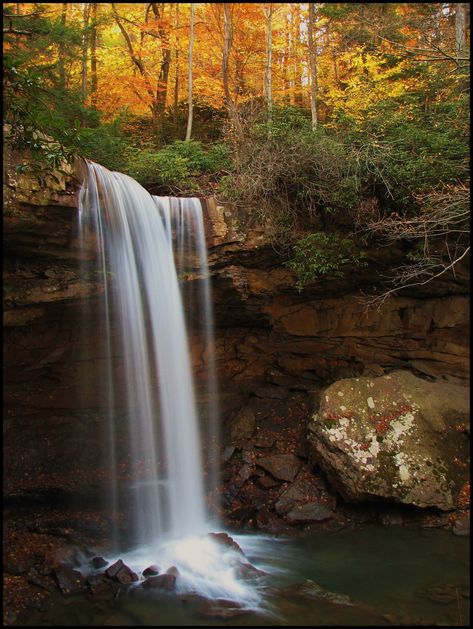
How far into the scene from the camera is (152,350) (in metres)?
8.02

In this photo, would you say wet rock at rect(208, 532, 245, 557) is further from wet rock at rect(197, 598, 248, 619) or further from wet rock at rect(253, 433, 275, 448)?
wet rock at rect(253, 433, 275, 448)

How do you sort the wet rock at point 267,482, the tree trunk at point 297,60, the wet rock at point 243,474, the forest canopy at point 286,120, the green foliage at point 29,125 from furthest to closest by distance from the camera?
the tree trunk at point 297,60
the wet rock at point 243,474
the wet rock at point 267,482
the forest canopy at point 286,120
the green foliage at point 29,125

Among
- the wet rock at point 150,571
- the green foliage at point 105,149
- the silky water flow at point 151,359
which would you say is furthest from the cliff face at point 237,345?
the green foliage at point 105,149

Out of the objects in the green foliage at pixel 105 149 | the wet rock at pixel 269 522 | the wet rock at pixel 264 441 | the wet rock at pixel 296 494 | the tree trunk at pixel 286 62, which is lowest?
the wet rock at pixel 269 522

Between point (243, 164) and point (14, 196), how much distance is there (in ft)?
15.3

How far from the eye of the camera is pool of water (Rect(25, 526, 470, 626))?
520 cm

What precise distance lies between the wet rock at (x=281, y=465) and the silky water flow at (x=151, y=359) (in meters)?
1.02

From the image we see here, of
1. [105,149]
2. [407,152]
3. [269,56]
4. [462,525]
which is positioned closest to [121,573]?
[462,525]

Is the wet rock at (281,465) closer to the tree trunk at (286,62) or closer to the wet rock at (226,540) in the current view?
the wet rock at (226,540)

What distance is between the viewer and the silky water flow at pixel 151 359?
7293 mm

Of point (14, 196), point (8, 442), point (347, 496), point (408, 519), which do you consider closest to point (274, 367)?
point (347, 496)

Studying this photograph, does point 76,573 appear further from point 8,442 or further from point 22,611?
point 8,442

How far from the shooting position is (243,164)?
30.5ft

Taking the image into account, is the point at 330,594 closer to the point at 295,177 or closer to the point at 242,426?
the point at 242,426
